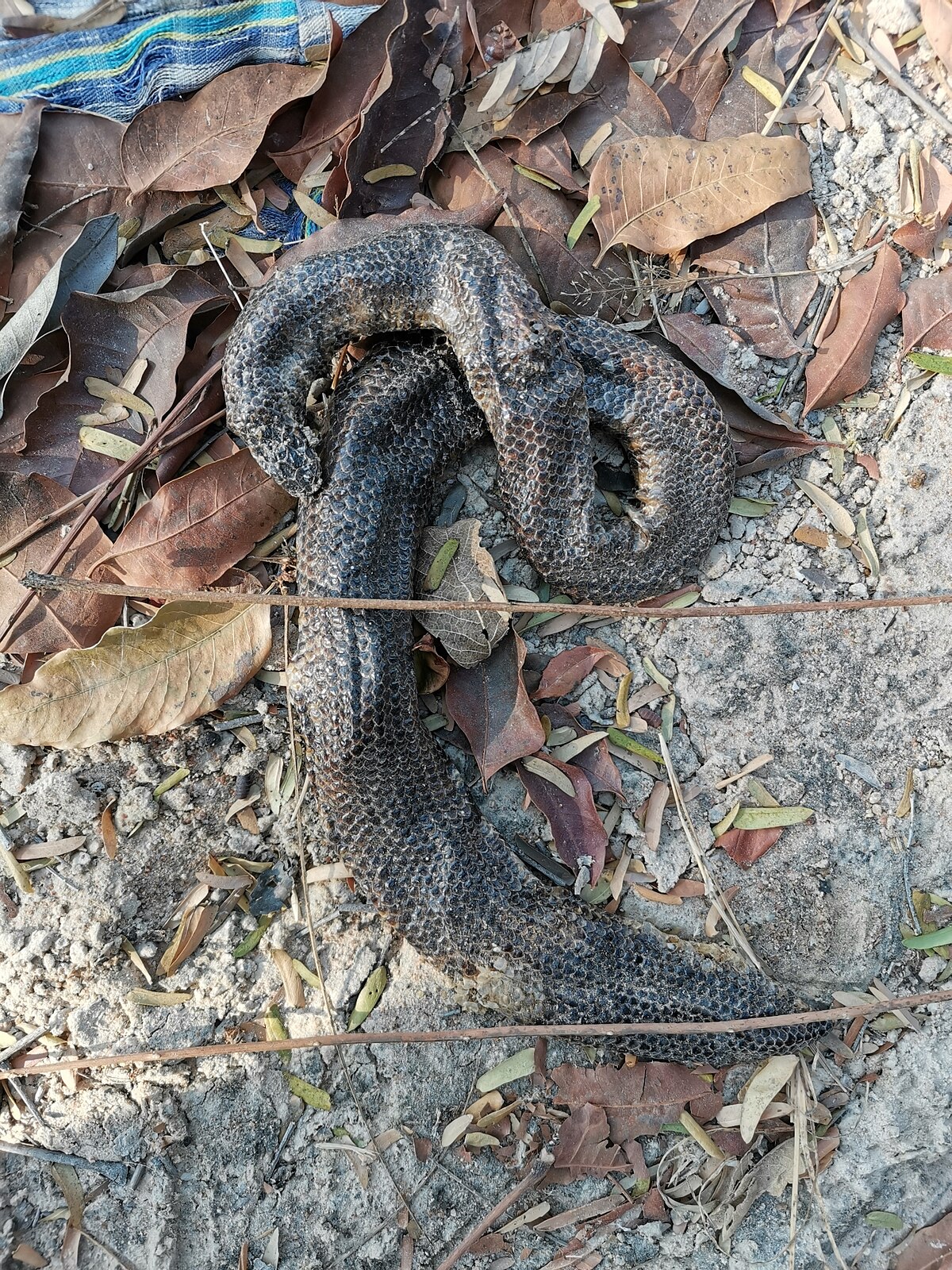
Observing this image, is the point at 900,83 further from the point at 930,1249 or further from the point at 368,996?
the point at 930,1249

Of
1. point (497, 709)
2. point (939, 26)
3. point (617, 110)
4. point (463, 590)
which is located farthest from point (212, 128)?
point (939, 26)

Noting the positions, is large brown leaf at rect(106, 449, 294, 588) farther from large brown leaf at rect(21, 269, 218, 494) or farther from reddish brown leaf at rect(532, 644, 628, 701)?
reddish brown leaf at rect(532, 644, 628, 701)

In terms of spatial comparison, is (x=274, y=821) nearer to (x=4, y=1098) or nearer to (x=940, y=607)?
(x=4, y=1098)

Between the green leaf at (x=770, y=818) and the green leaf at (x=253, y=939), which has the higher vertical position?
the green leaf at (x=253, y=939)

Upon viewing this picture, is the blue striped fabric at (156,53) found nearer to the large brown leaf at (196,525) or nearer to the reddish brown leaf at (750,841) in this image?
the large brown leaf at (196,525)

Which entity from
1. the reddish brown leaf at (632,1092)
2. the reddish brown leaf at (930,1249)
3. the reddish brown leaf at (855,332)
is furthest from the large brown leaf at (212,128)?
the reddish brown leaf at (930,1249)

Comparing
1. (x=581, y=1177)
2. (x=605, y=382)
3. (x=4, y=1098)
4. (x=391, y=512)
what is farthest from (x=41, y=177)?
(x=581, y=1177)
